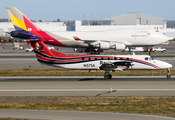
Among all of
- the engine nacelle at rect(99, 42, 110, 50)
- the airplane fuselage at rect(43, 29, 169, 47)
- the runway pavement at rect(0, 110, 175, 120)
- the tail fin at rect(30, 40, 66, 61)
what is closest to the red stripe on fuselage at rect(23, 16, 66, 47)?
the airplane fuselage at rect(43, 29, 169, 47)

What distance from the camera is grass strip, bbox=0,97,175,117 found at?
19047mm

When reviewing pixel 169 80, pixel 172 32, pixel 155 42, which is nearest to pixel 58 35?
pixel 155 42

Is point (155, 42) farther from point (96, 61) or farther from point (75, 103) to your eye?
point (75, 103)

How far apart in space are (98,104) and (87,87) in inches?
320

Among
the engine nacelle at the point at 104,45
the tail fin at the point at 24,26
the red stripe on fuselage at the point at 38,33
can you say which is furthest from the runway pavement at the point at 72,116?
the tail fin at the point at 24,26

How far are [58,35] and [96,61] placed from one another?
24.8 meters

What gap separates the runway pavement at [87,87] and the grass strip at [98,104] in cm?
222

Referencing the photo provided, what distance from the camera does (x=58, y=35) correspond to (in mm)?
59219

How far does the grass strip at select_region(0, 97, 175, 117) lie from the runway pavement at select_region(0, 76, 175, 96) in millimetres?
2215

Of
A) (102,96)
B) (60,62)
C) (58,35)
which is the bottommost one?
(102,96)

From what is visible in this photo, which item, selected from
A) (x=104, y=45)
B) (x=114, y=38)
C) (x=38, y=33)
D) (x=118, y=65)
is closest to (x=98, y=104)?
(x=118, y=65)

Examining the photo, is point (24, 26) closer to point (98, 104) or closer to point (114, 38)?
point (114, 38)

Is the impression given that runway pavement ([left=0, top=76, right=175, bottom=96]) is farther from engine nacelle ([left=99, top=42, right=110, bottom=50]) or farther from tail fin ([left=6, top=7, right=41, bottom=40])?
tail fin ([left=6, top=7, right=41, bottom=40])

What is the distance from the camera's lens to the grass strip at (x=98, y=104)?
19047 mm
